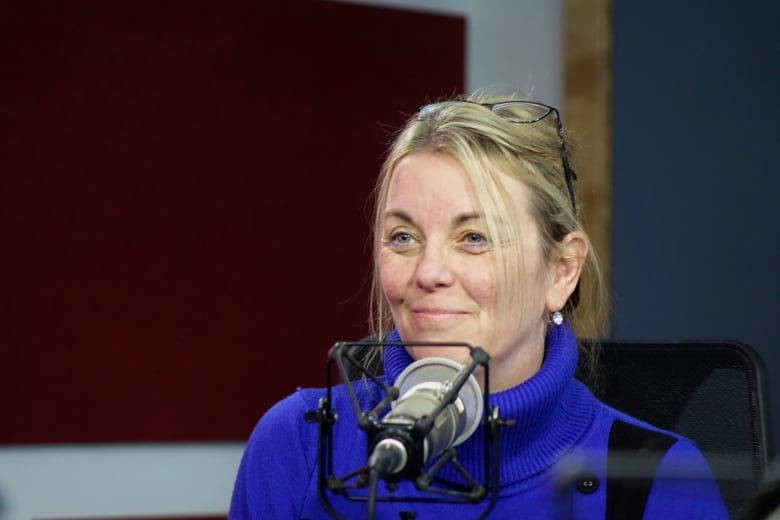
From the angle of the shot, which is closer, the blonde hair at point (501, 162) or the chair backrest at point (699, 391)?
the blonde hair at point (501, 162)

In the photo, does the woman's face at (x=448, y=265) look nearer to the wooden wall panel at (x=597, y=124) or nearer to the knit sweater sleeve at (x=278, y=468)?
the knit sweater sleeve at (x=278, y=468)

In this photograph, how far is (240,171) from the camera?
324 centimetres

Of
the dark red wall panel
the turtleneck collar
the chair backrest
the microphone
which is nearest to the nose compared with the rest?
the turtleneck collar

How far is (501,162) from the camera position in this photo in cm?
145

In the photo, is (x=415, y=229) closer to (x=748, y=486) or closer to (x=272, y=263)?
(x=748, y=486)

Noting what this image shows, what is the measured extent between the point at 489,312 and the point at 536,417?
168mm

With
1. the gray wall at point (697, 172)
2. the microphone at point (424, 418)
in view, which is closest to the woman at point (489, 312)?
the microphone at point (424, 418)

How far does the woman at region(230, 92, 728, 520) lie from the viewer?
4.53ft

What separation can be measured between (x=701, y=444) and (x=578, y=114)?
1.95 m

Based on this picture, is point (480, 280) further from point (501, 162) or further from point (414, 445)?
point (414, 445)

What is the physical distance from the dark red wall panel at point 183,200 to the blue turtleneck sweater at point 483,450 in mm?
1602

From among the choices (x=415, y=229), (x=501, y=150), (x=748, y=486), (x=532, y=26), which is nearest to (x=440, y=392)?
(x=415, y=229)

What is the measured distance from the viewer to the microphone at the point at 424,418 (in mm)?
877

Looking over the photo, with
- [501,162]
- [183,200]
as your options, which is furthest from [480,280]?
[183,200]
